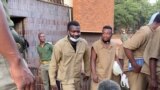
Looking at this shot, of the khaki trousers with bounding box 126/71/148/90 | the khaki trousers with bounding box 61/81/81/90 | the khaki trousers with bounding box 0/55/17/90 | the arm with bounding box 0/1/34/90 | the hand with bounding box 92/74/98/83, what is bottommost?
the khaki trousers with bounding box 61/81/81/90

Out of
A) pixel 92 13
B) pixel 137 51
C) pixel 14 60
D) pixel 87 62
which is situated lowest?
pixel 87 62

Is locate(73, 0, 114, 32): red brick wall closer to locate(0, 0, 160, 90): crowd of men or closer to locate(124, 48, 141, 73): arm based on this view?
locate(0, 0, 160, 90): crowd of men

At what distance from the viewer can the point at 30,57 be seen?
41.7ft

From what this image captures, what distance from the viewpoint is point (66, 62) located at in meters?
7.27

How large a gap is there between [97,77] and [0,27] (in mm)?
5686

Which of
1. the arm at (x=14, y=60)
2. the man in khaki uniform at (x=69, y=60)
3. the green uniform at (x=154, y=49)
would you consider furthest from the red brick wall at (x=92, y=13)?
the arm at (x=14, y=60)

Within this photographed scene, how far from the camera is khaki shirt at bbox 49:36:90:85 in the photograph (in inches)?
286

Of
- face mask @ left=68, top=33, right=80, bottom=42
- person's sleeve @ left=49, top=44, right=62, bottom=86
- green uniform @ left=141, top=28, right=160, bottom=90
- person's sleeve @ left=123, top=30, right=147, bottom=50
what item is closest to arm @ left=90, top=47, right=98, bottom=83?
face mask @ left=68, top=33, right=80, bottom=42

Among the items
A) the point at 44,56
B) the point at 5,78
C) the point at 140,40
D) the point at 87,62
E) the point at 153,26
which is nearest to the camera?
the point at 5,78

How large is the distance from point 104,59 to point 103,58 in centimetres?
3

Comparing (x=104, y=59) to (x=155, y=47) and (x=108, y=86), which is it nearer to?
(x=155, y=47)

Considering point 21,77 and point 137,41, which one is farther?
point 137,41


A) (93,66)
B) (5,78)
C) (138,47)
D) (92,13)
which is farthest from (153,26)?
(92,13)

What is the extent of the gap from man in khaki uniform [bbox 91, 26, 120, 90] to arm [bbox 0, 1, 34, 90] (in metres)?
5.56
